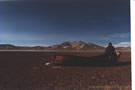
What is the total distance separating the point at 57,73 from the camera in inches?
69.4

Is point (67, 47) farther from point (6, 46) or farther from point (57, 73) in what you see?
point (6, 46)

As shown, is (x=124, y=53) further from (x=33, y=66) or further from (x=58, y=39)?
(x=33, y=66)

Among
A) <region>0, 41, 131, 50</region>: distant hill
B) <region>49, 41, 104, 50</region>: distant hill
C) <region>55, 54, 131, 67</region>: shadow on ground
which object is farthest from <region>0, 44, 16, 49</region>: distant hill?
<region>55, 54, 131, 67</region>: shadow on ground

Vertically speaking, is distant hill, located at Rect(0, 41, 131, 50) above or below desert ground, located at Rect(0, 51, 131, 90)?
above

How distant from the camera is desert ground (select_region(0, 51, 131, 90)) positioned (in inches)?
68.5

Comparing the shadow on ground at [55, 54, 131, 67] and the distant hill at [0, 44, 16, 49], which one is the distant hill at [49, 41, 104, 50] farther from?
the distant hill at [0, 44, 16, 49]

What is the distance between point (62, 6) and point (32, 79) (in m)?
1.09

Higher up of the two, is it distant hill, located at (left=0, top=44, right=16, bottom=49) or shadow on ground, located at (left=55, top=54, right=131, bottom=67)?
distant hill, located at (left=0, top=44, right=16, bottom=49)

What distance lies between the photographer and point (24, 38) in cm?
176

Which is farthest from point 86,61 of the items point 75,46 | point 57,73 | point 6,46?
point 6,46

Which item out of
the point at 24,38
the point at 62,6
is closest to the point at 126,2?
the point at 62,6

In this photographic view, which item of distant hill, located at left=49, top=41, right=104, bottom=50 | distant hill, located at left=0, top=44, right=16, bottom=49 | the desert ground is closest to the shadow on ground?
the desert ground

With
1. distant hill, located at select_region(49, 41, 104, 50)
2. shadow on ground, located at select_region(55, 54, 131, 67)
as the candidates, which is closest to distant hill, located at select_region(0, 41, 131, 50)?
distant hill, located at select_region(49, 41, 104, 50)

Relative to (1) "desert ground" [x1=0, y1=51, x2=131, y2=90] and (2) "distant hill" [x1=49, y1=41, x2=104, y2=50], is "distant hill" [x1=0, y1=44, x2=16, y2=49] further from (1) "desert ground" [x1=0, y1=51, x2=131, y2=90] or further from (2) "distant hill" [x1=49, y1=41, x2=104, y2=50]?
(2) "distant hill" [x1=49, y1=41, x2=104, y2=50]
